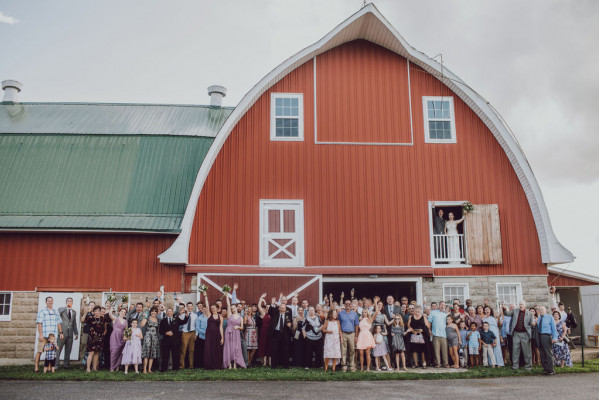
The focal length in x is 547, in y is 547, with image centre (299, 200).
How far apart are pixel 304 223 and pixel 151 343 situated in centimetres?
566

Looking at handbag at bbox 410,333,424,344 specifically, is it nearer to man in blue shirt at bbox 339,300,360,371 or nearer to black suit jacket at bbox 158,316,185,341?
man in blue shirt at bbox 339,300,360,371

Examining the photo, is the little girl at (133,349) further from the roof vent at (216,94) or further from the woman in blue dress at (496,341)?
the roof vent at (216,94)

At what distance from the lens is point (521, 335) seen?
13492 mm

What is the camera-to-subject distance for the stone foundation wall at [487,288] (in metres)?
16.0

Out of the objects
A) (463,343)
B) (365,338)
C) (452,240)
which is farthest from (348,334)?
(452,240)

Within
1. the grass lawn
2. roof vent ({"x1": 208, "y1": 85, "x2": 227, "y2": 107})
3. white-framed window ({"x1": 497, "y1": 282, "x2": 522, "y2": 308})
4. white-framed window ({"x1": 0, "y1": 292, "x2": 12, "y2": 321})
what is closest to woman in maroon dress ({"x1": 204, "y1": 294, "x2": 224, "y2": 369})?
the grass lawn

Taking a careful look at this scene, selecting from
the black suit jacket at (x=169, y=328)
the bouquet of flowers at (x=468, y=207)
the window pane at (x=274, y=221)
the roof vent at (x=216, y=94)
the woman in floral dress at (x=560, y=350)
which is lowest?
the woman in floral dress at (x=560, y=350)

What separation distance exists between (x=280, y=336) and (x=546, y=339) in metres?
6.30

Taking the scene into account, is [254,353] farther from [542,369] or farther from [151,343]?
[542,369]

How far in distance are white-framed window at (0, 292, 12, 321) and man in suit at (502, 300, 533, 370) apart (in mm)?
13674

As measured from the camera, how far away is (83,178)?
56.5 ft

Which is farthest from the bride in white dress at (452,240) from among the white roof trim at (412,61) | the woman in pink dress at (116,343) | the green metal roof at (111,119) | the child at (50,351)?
the child at (50,351)

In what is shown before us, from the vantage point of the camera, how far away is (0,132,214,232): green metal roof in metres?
16.1

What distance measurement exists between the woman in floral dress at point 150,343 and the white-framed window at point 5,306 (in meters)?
5.34
